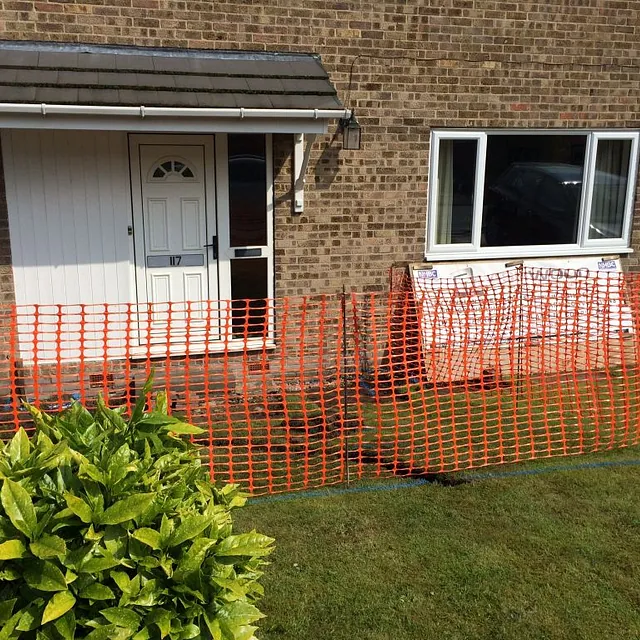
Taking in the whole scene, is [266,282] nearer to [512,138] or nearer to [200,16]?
[200,16]

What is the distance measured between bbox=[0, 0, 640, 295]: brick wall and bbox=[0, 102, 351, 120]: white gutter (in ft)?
3.51

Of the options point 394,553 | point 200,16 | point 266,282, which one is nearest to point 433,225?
point 266,282

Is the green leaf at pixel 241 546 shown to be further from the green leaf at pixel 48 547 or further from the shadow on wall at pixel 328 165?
the shadow on wall at pixel 328 165

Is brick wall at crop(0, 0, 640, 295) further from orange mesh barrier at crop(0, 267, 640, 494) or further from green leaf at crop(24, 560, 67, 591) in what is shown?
green leaf at crop(24, 560, 67, 591)

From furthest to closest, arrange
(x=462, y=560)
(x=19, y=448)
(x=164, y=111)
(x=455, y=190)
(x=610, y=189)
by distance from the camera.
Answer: (x=610, y=189) < (x=455, y=190) < (x=164, y=111) < (x=462, y=560) < (x=19, y=448)

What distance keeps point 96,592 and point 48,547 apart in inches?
8.0

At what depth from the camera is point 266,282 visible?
7.30 metres

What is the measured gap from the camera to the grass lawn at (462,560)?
337 cm

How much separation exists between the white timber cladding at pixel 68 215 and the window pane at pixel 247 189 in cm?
105

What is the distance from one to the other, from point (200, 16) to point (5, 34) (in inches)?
69.7

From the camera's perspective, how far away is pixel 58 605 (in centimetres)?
200

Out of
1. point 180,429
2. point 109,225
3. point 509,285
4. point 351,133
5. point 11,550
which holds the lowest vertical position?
point 11,550

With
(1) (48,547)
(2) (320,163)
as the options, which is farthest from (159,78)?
(1) (48,547)

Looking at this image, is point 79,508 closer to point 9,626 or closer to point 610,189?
point 9,626
